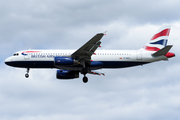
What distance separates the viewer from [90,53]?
55.1 meters

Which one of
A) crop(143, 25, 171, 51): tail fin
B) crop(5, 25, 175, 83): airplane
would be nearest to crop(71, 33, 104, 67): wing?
crop(5, 25, 175, 83): airplane

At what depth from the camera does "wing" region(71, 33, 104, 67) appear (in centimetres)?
5248

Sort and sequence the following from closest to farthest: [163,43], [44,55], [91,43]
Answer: [91,43], [44,55], [163,43]

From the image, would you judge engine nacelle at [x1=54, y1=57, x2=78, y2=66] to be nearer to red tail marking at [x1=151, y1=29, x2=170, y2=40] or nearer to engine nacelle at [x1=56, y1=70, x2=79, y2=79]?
engine nacelle at [x1=56, y1=70, x2=79, y2=79]

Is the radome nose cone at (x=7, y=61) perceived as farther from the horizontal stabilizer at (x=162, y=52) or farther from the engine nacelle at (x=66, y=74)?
the horizontal stabilizer at (x=162, y=52)

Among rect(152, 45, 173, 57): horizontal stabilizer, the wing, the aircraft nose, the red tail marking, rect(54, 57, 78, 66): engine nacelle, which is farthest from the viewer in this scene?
the red tail marking

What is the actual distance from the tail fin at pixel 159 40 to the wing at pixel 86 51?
10362mm

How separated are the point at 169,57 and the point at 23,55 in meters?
22.0

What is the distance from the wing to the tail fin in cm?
1036

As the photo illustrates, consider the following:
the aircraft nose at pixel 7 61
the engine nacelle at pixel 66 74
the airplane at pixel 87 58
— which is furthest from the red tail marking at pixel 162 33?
the aircraft nose at pixel 7 61

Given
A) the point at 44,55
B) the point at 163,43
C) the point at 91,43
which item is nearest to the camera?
the point at 91,43

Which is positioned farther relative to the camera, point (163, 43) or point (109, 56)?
point (163, 43)

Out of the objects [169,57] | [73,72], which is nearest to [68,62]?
[73,72]

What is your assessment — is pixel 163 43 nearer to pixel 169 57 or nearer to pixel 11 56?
pixel 169 57
